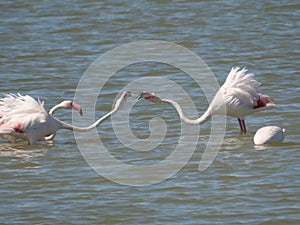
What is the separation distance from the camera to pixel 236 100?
1062cm

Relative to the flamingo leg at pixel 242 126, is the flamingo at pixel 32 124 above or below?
above

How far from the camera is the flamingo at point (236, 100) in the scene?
1062 centimetres

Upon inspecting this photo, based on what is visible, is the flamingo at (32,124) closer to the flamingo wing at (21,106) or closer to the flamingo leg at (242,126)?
the flamingo wing at (21,106)

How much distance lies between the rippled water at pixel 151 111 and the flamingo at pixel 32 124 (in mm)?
190

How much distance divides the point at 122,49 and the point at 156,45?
614 mm

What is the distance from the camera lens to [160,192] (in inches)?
340

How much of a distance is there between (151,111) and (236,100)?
1597 mm

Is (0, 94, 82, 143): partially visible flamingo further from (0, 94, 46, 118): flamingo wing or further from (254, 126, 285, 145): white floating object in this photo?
(254, 126, 285, 145): white floating object

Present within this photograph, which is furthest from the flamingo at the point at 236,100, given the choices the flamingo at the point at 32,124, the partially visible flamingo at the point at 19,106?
the partially visible flamingo at the point at 19,106

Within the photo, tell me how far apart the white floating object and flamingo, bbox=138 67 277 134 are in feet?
2.08

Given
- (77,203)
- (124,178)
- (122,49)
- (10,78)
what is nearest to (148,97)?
(124,178)

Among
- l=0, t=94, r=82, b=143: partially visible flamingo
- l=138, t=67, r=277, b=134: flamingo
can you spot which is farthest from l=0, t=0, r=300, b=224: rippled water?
l=0, t=94, r=82, b=143: partially visible flamingo

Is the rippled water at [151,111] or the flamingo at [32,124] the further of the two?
the flamingo at [32,124]

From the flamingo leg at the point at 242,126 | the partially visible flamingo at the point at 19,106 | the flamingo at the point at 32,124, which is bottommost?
the flamingo leg at the point at 242,126
